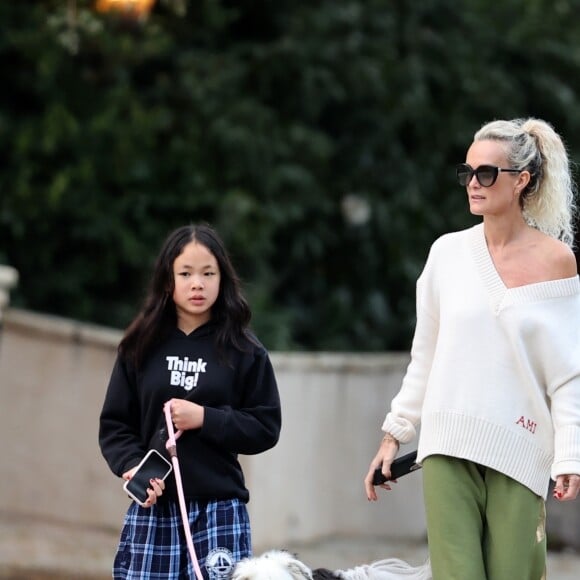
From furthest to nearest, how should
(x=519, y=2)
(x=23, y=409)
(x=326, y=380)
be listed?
(x=519, y=2) < (x=326, y=380) < (x=23, y=409)

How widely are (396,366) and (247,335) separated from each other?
614cm

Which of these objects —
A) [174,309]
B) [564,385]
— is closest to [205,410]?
[174,309]

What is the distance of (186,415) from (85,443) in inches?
214

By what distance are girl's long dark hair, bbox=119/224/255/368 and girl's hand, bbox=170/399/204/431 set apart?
0.77ft

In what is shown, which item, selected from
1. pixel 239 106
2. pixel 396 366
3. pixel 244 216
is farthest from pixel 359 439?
pixel 239 106

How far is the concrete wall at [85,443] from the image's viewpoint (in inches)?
376

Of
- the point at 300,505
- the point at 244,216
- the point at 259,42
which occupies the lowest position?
the point at 300,505

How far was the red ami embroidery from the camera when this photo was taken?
4.27 meters

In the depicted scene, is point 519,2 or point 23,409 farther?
point 519,2

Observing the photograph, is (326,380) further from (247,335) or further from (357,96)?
(247,335)

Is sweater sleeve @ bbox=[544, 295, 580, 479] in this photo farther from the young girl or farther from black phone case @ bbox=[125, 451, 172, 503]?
black phone case @ bbox=[125, 451, 172, 503]

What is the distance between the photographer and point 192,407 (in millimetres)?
4465

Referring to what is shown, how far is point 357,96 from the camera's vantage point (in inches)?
483

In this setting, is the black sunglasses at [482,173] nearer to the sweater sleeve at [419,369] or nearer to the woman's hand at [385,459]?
the sweater sleeve at [419,369]
